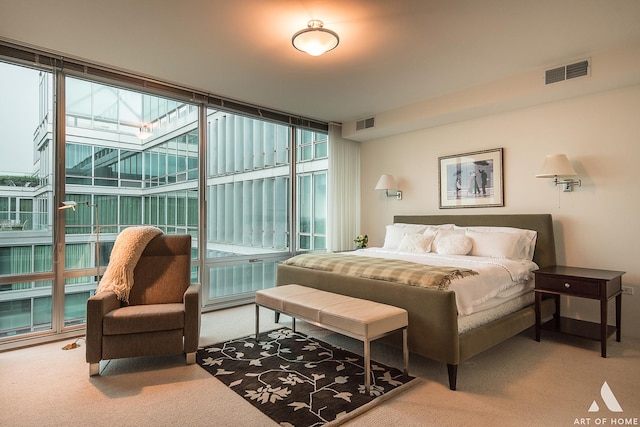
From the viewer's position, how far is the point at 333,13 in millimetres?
2688

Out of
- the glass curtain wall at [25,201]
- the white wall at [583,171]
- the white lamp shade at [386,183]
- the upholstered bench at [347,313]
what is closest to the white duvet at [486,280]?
the upholstered bench at [347,313]

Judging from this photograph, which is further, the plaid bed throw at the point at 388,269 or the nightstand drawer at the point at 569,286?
the nightstand drawer at the point at 569,286

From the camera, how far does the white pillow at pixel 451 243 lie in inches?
160

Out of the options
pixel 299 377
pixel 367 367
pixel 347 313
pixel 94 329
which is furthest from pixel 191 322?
pixel 367 367

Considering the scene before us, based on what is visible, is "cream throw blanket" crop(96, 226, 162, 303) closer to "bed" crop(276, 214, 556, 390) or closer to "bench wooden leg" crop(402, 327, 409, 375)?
"bed" crop(276, 214, 556, 390)

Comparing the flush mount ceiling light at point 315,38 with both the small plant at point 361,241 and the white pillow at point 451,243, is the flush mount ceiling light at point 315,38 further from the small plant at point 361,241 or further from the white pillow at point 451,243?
the small plant at point 361,241

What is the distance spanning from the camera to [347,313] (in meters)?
2.60

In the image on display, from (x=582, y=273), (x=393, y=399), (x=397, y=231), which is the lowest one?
(x=393, y=399)

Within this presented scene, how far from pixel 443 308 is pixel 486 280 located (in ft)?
2.09

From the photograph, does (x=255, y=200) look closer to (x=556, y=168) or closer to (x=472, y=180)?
(x=472, y=180)

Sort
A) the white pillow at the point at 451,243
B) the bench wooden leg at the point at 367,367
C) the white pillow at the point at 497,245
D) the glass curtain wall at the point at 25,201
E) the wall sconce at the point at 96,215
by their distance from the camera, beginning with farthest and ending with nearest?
the white pillow at the point at 451,243 → the white pillow at the point at 497,245 → the wall sconce at the point at 96,215 → the glass curtain wall at the point at 25,201 → the bench wooden leg at the point at 367,367

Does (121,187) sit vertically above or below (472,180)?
below

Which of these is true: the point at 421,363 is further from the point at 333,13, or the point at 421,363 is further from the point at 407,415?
the point at 333,13

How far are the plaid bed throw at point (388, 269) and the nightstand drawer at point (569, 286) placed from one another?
0.89 metres
